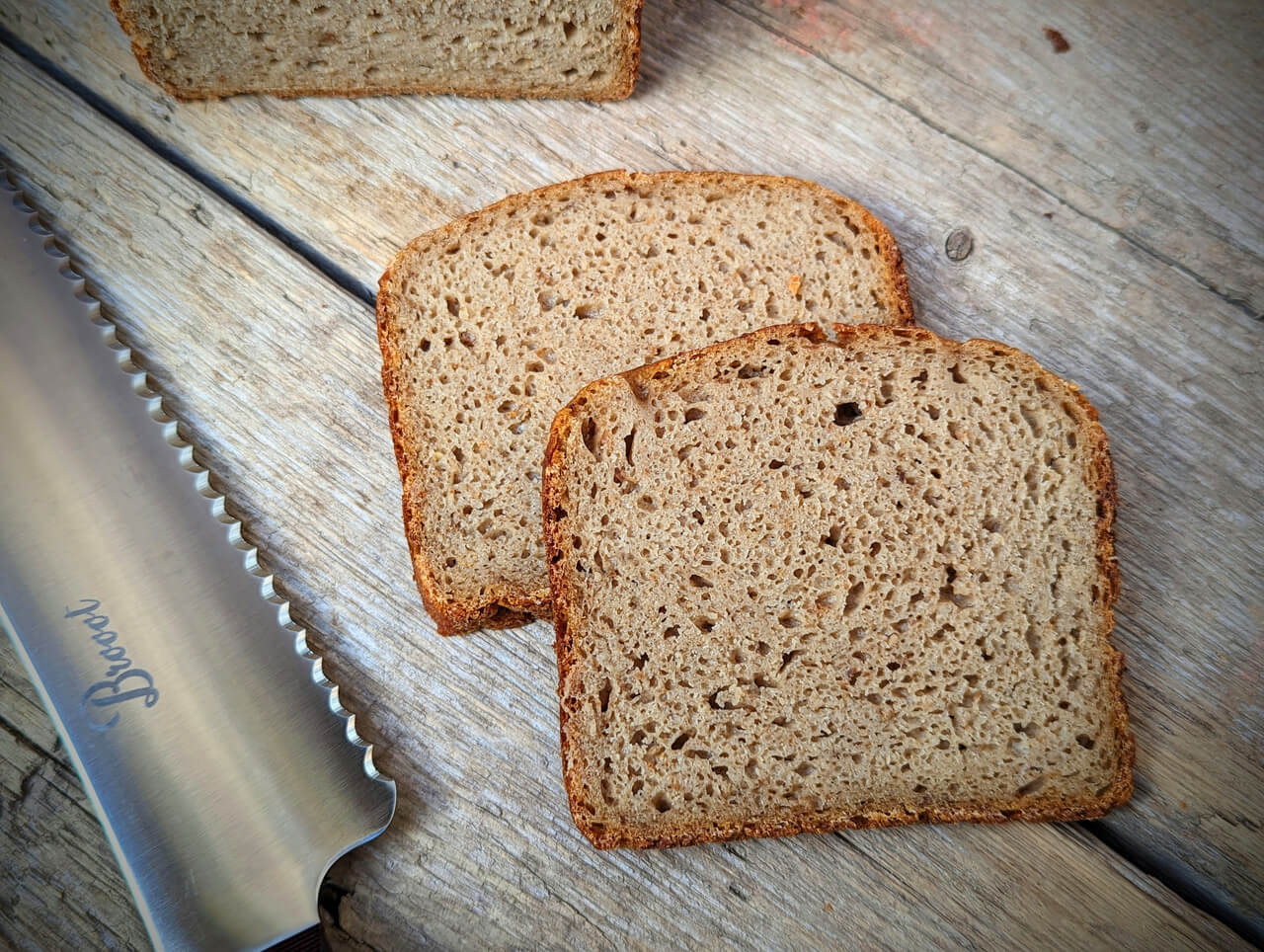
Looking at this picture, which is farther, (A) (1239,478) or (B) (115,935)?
(A) (1239,478)

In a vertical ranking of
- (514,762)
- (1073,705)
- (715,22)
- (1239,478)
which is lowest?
(514,762)

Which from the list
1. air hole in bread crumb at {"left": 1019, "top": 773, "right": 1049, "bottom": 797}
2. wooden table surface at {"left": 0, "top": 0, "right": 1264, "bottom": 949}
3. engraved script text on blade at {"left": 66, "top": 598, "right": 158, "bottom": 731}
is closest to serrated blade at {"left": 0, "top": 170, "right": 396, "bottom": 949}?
engraved script text on blade at {"left": 66, "top": 598, "right": 158, "bottom": 731}

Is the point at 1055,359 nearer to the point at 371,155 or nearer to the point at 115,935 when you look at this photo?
the point at 371,155

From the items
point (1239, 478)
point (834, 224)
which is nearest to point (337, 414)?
point (834, 224)

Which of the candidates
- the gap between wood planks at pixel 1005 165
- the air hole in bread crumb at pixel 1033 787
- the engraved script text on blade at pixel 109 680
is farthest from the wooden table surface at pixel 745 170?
the engraved script text on blade at pixel 109 680

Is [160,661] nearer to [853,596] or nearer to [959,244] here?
[853,596]

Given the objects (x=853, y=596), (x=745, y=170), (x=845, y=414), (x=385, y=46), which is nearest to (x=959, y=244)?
(x=745, y=170)
